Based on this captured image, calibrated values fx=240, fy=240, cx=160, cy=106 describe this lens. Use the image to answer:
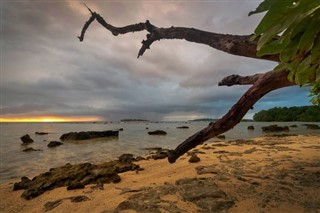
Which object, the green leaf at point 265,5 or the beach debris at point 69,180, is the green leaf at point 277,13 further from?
the beach debris at point 69,180

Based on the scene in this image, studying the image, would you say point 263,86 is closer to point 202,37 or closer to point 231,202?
point 202,37

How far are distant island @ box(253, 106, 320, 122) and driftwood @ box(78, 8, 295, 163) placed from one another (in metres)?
90.4

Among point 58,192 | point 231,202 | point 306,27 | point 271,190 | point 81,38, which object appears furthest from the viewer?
point 81,38

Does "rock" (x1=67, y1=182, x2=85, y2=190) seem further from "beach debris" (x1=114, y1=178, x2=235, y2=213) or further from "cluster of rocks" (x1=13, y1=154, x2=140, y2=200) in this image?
"beach debris" (x1=114, y1=178, x2=235, y2=213)

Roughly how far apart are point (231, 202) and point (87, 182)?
390cm

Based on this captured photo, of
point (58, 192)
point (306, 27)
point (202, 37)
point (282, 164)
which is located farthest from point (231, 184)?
point (306, 27)

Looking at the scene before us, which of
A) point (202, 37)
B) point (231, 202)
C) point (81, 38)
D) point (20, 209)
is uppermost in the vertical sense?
point (81, 38)

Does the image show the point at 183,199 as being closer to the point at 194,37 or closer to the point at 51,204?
the point at 51,204

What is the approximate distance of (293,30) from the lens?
1.20 m

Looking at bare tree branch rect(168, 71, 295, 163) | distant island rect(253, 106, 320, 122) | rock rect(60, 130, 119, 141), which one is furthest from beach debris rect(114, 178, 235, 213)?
distant island rect(253, 106, 320, 122)

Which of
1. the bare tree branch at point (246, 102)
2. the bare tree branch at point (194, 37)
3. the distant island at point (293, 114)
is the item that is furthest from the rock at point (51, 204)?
the distant island at point (293, 114)

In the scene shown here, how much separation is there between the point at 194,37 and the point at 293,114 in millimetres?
110909

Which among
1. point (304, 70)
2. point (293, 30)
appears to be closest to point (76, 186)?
point (304, 70)

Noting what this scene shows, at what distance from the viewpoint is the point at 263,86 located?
4328mm
